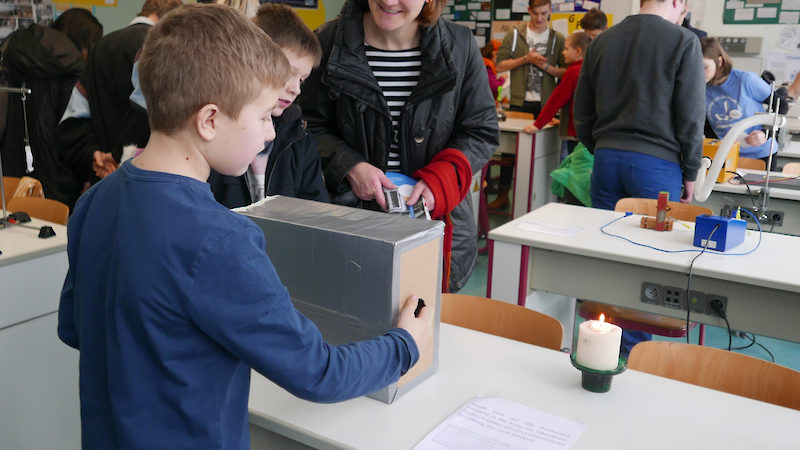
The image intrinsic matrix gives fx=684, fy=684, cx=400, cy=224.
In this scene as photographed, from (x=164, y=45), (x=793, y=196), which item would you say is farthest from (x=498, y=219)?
(x=164, y=45)

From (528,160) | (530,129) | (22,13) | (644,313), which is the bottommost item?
(644,313)

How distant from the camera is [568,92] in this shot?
4805 millimetres

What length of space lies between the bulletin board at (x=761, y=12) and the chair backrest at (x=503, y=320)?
18.3 feet

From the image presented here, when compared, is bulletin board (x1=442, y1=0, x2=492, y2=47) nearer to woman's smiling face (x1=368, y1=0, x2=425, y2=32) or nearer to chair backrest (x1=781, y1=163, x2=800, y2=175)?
chair backrest (x1=781, y1=163, x2=800, y2=175)

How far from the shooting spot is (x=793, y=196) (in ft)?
10.1

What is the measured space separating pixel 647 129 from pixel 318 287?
2.12m

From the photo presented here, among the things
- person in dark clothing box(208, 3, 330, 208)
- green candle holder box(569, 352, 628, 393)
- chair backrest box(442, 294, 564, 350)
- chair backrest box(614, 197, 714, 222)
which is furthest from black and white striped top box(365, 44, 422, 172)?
chair backrest box(614, 197, 714, 222)

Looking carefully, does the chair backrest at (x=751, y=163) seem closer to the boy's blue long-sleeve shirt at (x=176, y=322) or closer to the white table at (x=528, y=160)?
the white table at (x=528, y=160)

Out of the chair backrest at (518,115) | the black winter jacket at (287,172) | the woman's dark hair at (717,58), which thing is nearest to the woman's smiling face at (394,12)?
the black winter jacket at (287,172)

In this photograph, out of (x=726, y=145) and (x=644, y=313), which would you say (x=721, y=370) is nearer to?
(x=726, y=145)

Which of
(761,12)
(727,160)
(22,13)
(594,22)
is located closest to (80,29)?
(22,13)

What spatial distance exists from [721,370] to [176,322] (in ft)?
3.66

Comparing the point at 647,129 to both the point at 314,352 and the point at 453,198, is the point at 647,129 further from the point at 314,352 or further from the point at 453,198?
the point at 314,352

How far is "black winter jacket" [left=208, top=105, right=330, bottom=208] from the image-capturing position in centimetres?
165
